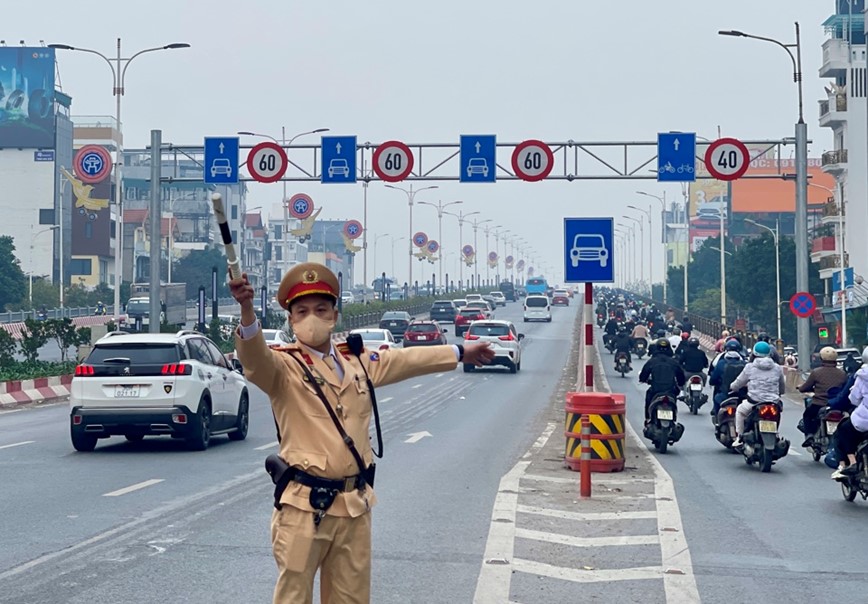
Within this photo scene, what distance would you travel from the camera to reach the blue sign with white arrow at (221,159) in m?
38.2

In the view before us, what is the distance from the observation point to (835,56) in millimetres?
78438

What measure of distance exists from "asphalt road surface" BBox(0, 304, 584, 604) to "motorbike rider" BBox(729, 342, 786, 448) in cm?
211

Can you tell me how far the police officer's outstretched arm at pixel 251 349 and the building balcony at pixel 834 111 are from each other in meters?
75.6

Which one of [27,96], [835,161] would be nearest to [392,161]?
[835,161]

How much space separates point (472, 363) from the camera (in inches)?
247

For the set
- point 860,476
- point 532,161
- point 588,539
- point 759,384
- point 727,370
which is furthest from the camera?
point 532,161

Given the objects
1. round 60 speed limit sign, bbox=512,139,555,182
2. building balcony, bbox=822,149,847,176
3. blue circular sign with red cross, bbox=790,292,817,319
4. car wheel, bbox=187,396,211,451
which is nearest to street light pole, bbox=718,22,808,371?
blue circular sign with red cross, bbox=790,292,817,319

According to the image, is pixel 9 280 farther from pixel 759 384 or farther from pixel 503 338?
pixel 759 384

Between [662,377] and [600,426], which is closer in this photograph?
[600,426]

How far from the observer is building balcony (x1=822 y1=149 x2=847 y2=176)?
251 feet

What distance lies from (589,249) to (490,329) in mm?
32207

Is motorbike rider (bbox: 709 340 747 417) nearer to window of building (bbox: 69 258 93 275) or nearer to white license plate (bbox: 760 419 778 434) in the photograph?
white license plate (bbox: 760 419 778 434)

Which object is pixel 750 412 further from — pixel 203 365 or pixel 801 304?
pixel 801 304

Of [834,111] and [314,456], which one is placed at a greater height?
[834,111]
